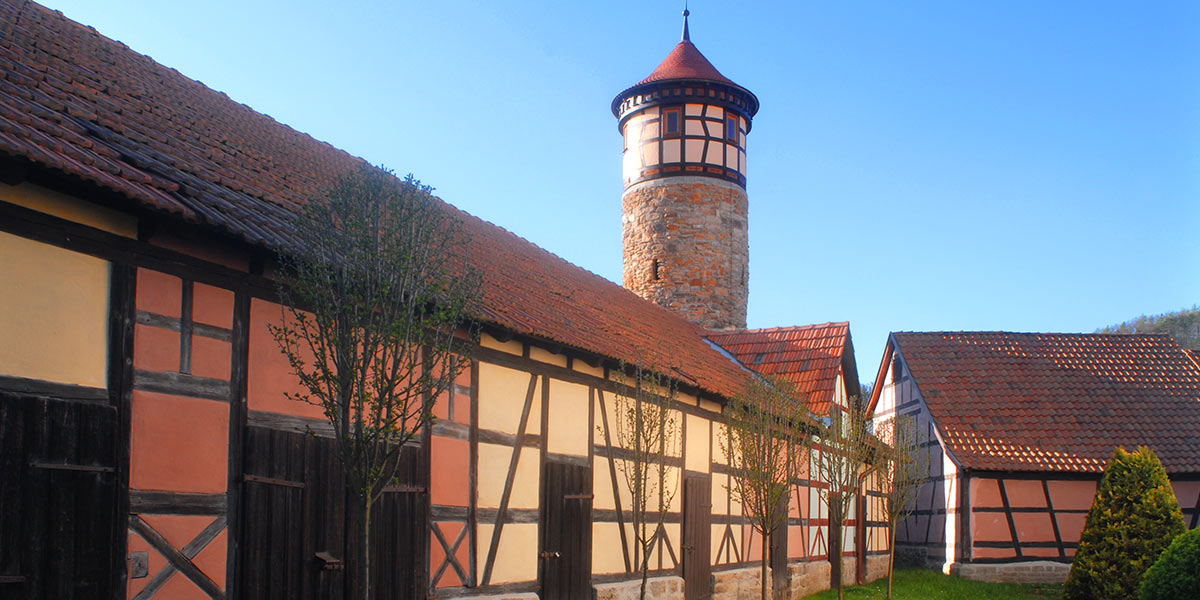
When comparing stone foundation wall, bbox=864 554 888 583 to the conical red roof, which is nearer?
stone foundation wall, bbox=864 554 888 583

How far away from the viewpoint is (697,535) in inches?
666

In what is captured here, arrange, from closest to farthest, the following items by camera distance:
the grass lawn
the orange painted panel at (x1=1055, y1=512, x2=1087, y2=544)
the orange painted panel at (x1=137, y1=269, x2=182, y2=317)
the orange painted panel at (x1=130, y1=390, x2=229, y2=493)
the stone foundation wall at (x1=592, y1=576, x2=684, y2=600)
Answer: the orange painted panel at (x1=130, y1=390, x2=229, y2=493) < the orange painted panel at (x1=137, y1=269, x2=182, y2=317) < the stone foundation wall at (x1=592, y1=576, x2=684, y2=600) < the grass lawn < the orange painted panel at (x1=1055, y1=512, x2=1087, y2=544)

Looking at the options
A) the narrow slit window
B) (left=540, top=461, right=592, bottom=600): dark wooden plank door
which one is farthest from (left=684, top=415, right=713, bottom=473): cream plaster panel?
the narrow slit window

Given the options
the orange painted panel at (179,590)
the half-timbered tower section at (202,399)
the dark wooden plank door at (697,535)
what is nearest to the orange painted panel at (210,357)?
the half-timbered tower section at (202,399)

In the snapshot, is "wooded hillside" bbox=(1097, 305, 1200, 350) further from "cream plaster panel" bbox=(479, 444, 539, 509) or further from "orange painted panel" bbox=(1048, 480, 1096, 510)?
"cream plaster panel" bbox=(479, 444, 539, 509)

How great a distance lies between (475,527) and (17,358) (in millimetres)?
5494

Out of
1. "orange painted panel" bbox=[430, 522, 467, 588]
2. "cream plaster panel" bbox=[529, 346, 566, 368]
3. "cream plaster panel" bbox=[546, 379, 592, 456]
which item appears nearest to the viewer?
"orange painted panel" bbox=[430, 522, 467, 588]

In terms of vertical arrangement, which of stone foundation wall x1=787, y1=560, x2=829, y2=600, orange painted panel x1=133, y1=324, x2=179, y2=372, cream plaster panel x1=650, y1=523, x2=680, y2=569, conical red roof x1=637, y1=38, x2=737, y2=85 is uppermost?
conical red roof x1=637, y1=38, x2=737, y2=85

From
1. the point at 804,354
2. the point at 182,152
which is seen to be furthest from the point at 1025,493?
the point at 182,152

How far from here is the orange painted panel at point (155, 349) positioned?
25.6ft

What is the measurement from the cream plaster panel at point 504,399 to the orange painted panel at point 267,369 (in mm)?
2850

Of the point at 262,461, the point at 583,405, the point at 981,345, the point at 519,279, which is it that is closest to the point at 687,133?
the point at 981,345

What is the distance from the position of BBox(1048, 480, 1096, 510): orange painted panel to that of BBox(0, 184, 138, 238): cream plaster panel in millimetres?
21629

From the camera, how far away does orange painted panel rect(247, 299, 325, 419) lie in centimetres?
881
